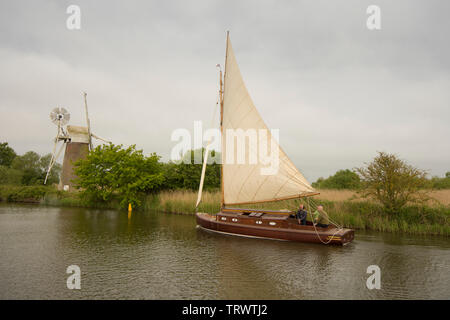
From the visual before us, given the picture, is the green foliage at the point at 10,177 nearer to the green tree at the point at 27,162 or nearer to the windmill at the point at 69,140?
the green tree at the point at 27,162

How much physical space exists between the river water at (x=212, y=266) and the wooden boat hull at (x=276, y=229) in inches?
19.8

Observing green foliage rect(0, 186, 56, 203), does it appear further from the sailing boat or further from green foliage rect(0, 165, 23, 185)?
the sailing boat

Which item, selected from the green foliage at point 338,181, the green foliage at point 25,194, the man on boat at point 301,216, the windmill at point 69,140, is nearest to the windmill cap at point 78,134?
the windmill at point 69,140

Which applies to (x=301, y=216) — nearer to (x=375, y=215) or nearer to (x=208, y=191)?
(x=375, y=215)

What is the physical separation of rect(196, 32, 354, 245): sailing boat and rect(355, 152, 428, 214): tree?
6483 millimetres

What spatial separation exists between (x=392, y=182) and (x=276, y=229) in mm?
10023

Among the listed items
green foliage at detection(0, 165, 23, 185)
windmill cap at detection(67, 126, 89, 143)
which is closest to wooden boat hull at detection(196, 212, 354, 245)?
windmill cap at detection(67, 126, 89, 143)

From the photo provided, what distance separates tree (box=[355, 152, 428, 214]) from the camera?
19822 mm

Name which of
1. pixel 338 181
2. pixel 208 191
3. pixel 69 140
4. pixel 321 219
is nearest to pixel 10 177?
pixel 69 140

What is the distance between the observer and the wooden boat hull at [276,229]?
1590cm

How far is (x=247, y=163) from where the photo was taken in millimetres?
18422
